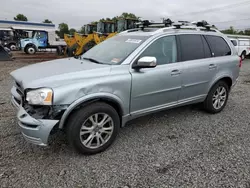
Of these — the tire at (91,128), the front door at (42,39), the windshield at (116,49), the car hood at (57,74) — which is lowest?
the tire at (91,128)

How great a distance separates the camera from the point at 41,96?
240 centimetres

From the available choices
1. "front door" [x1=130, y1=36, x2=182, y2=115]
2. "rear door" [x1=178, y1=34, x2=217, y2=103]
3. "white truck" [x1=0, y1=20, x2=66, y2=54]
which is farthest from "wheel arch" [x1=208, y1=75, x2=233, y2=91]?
"white truck" [x1=0, y1=20, x2=66, y2=54]

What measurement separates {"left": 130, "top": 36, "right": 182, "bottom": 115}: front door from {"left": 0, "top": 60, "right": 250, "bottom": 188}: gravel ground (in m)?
0.52

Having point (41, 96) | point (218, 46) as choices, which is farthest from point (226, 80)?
point (41, 96)

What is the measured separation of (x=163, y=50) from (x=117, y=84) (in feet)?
3.69

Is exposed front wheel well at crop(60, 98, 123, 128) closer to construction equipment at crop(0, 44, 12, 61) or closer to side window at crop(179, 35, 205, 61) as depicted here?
side window at crop(179, 35, 205, 61)

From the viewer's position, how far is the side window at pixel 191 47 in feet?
12.0

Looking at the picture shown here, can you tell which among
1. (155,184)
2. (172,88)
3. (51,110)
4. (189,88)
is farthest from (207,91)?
(51,110)

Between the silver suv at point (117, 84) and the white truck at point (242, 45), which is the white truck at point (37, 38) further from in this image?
the silver suv at point (117, 84)

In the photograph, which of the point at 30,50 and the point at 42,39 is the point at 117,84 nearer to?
the point at 30,50

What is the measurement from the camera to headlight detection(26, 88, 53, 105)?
94.0 inches

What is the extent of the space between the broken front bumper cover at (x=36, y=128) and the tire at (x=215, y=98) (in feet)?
10.0

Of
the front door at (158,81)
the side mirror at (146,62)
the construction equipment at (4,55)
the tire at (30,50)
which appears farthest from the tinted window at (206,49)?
the tire at (30,50)

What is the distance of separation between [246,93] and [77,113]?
18.2 feet
